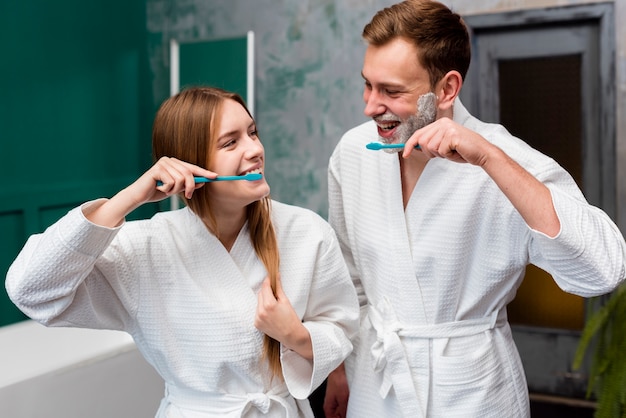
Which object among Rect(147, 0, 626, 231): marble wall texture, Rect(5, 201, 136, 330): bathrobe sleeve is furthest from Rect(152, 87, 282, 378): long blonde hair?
Rect(147, 0, 626, 231): marble wall texture

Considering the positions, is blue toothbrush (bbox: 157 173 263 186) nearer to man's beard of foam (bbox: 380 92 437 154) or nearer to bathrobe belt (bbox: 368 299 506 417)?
man's beard of foam (bbox: 380 92 437 154)

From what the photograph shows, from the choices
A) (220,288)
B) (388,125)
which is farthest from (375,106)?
(220,288)

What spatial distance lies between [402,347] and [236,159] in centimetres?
53

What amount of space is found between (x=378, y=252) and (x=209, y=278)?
0.39 metres

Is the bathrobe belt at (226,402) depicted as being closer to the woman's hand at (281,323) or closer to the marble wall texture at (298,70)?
the woman's hand at (281,323)

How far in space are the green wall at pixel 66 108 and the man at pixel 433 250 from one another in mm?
2233

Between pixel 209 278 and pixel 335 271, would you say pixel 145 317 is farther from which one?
pixel 335 271

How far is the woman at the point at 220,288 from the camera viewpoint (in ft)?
4.28

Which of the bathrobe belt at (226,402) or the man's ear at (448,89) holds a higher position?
the man's ear at (448,89)

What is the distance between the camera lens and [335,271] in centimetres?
144

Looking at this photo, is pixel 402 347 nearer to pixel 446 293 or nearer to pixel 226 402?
pixel 446 293

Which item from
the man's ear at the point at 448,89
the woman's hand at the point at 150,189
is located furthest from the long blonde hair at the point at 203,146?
the man's ear at the point at 448,89

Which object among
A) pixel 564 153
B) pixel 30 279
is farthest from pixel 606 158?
pixel 30 279

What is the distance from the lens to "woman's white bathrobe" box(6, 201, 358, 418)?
51.4 inches
